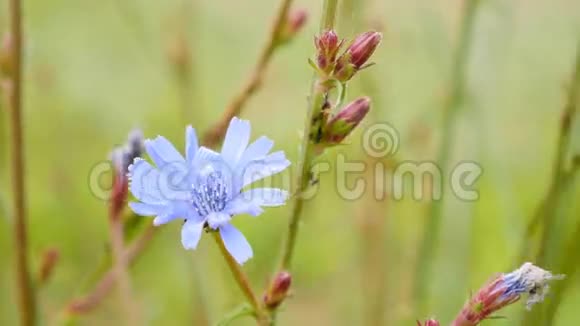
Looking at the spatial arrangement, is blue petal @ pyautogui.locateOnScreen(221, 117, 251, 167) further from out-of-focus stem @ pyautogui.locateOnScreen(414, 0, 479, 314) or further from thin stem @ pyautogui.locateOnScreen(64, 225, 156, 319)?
out-of-focus stem @ pyautogui.locateOnScreen(414, 0, 479, 314)

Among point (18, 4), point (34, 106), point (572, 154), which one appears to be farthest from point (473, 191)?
point (34, 106)

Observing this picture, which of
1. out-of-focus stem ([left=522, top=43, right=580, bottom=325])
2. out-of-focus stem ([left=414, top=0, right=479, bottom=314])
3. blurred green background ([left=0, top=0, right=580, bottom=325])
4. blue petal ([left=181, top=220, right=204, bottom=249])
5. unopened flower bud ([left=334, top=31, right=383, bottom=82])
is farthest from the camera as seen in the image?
blurred green background ([left=0, top=0, right=580, bottom=325])

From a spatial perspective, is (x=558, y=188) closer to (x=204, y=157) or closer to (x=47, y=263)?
(x=204, y=157)

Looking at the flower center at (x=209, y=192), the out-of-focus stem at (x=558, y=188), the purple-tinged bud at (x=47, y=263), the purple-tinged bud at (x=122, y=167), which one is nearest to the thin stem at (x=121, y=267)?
the purple-tinged bud at (x=122, y=167)

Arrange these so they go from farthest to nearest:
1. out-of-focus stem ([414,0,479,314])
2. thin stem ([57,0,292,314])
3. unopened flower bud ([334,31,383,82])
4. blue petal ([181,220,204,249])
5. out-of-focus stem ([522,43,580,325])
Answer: out-of-focus stem ([414,0,479,314]) < thin stem ([57,0,292,314]) < out-of-focus stem ([522,43,580,325]) < unopened flower bud ([334,31,383,82]) < blue petal ([181,220,204,249])

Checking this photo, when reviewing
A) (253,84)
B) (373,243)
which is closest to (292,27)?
(253,84)

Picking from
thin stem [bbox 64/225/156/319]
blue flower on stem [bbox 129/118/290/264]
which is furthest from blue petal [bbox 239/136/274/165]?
thin stem [bbox 64/225/156/319]
